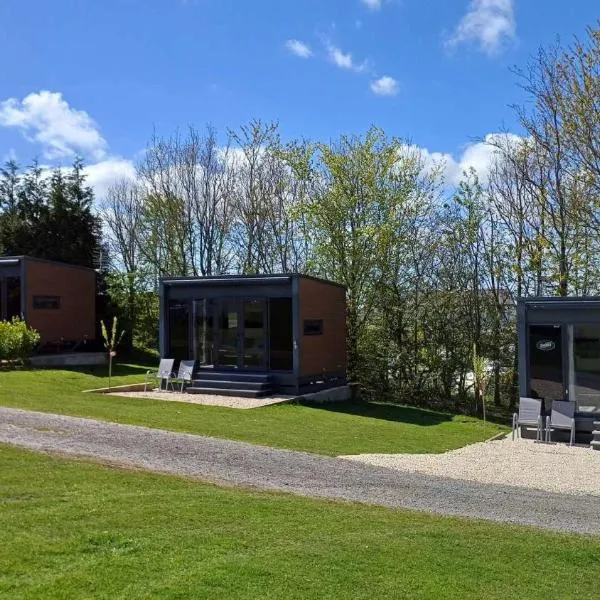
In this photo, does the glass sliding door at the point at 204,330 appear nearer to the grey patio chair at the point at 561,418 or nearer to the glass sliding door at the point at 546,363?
the glass sliding door at the point at 546,363

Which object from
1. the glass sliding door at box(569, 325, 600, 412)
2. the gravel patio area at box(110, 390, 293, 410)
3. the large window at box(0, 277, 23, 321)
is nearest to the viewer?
the glass sliding door at box(569, 325, 600, 412)

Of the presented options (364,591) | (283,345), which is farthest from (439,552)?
(283,345)

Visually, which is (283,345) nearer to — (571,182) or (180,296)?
(180,296)

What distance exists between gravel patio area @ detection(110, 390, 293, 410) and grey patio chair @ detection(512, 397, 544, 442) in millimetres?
5548

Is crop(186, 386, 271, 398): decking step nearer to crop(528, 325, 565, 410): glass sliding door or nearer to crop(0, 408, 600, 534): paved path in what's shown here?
crop(528, 325, 565, 410): glass sliding door

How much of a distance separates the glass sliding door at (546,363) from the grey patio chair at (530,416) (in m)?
0.28

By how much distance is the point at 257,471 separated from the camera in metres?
8.59

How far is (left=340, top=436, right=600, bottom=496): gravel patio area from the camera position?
9.51 m

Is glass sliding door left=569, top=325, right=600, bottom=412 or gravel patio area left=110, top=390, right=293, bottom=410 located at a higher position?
glass sliding door left=569, top=325, right=600, bottom=412

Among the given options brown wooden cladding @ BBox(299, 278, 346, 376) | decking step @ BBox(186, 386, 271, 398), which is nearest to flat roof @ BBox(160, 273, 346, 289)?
brown wooden cladding @ BBox(299, 278, 346, 376)

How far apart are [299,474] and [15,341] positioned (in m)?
13.8

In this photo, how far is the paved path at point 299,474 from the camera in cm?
757

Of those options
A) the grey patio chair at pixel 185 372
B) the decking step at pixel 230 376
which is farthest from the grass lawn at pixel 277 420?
the grey patio chair at pixel 185 372

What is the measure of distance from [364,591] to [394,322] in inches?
756
